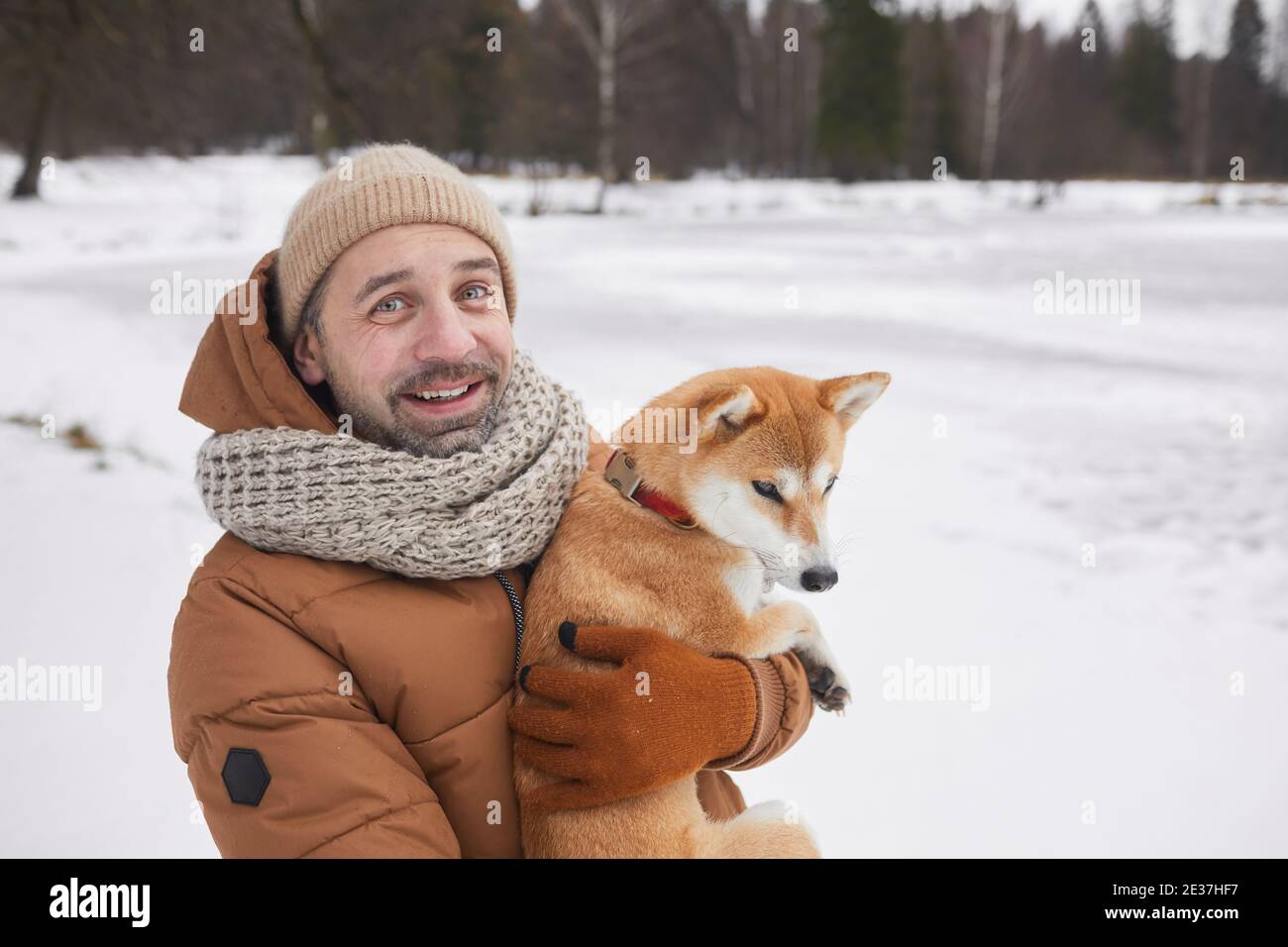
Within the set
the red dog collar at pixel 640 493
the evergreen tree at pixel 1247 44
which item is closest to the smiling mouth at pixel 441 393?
the red dog collar at pixel 640 493

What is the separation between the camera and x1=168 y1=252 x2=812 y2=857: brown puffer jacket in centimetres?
148

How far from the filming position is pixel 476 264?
194cm

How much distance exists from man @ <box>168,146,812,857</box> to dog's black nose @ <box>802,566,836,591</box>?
0.27m

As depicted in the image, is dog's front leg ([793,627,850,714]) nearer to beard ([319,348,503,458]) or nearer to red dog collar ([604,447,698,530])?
red dog collar ([604,447,698,530])

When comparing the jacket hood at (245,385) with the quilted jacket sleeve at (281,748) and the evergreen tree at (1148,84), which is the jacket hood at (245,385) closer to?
the quilted jacket sleeve at (281,748)

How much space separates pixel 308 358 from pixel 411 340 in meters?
0.28

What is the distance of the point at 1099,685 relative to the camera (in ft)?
12.3

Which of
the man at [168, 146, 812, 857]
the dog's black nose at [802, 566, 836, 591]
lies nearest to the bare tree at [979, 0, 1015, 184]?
the dog's black nose at [802, 566, 836, 591]

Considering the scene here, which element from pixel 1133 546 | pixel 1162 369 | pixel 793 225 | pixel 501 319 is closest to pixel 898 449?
pixel 1133 546

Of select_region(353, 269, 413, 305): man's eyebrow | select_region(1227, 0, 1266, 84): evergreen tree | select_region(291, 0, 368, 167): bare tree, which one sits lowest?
select_region(353, 269, 413, 305): man's eyebrow

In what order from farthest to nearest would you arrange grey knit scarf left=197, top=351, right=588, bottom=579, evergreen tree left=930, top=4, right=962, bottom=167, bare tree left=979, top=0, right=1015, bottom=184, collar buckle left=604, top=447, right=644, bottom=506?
evergreen tree left=930, top=4, right=962, bottom=167, bare tree left=979, top=0, right=1015, bottom=184, collar buckle left=604, top=447, right=644, bottom=506, grey knit scarf left=197, top=351, right=588, bottom=579

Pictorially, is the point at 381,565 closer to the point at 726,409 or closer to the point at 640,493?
the point at 640,493

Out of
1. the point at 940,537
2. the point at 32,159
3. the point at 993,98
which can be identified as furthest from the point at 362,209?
the point at 993,98
